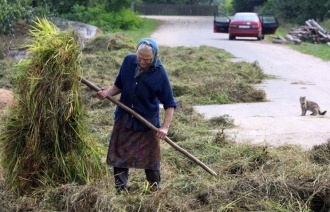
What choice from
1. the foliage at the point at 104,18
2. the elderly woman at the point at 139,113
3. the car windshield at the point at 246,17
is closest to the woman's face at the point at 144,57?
the elderly woman at the point at 139,113

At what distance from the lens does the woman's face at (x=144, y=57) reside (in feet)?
18.4

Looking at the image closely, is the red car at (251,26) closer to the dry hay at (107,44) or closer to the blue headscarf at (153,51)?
the dry hay at (107,44)

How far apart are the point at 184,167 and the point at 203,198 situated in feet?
4.35

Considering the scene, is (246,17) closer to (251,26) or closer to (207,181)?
(251,26)

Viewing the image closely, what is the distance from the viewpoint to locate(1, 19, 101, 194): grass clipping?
5418 mm

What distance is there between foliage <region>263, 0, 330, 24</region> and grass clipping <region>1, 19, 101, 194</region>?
38.5 metres

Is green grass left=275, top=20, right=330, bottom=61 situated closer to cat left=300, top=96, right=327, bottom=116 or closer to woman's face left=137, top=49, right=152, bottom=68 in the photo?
cat left=300, top=96, right=327, bottom=116

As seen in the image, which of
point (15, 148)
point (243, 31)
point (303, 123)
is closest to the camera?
point (15, 148)

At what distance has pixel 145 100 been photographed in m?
5.82

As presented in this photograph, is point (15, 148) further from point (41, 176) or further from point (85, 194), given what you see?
point (85, 194)

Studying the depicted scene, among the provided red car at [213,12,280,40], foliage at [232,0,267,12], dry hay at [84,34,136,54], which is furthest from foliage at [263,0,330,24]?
dry hay at [84,34,136,54]

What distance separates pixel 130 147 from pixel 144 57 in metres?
0.84

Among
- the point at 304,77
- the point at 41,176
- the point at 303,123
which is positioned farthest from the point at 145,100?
the point at 304,77

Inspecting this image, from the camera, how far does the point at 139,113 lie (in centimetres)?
584
